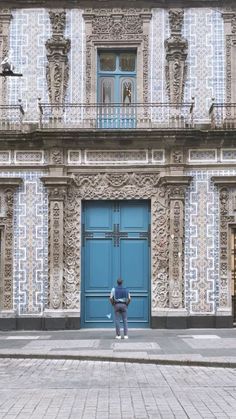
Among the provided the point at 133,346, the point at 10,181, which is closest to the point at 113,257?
the point at 10,181

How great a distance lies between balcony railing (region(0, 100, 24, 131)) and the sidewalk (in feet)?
19.1

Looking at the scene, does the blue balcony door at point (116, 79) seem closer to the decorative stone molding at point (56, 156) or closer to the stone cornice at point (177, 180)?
the decorative stone molding at point (56, 156)

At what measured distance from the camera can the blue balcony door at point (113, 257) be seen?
1833 centimetres

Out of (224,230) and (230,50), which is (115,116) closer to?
(230,50)

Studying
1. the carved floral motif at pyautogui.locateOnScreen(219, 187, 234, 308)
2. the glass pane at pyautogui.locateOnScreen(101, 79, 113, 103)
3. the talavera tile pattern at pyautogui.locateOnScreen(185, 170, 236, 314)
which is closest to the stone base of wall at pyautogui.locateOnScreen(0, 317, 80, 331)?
the talavera tile pattern at pyautogui.locateOnScreen(185, 170, 236, 314)

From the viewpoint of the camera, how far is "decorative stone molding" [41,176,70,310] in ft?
58.7

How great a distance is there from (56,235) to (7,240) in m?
1.42

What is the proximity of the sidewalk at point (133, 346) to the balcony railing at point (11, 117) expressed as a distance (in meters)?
5.82

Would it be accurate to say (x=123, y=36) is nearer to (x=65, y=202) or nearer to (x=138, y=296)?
(x=65, y=202)

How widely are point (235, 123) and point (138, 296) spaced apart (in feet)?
18.7

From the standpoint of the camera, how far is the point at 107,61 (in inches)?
751

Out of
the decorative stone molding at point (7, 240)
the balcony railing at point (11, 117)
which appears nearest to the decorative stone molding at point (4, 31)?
the balcony railing at point (11, 117)

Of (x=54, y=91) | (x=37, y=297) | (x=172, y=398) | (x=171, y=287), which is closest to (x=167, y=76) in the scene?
(x=54, y=91)

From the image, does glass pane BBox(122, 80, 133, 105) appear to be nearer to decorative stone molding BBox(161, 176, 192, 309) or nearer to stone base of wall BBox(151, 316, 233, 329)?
decorative stone molding BBox(161, 176, 192, 309)
